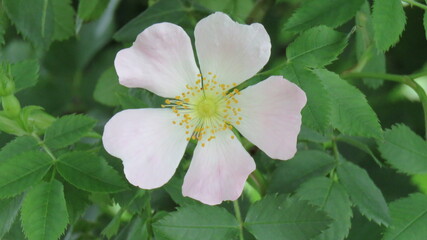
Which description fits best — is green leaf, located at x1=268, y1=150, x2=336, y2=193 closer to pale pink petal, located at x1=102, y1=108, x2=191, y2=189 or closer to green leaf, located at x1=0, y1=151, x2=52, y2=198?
pale pink petal, located at x1=102, y1=108, x2=191, y2=189

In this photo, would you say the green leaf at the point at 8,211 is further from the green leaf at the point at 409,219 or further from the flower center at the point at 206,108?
the green leaf at the point at 409,219

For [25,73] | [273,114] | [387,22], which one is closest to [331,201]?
[273,114]

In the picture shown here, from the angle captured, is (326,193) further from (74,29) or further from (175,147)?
(74,29)

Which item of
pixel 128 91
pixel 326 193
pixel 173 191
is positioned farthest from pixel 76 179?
pixel 326 193

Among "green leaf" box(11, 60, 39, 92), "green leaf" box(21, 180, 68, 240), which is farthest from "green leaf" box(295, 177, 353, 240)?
"green leaf" box(11, 60, 39, 92)

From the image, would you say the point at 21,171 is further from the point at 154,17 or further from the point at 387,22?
the point at 387,22
